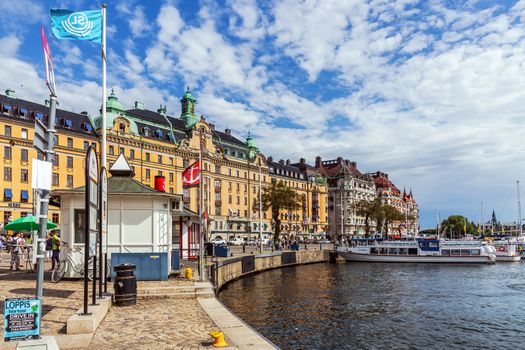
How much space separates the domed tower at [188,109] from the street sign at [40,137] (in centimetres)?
8713

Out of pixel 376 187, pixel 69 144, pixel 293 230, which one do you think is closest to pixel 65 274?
pixel 69 144

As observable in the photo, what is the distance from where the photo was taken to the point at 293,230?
125 m

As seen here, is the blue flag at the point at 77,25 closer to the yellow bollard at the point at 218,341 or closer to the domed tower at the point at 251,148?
the yellow bollard at the point at 218,341

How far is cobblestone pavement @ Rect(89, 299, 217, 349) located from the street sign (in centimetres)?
453

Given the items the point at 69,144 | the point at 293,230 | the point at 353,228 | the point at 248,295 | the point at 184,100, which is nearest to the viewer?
the point at 248,295

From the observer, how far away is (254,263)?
4422 cm

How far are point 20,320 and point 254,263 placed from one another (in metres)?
35.9

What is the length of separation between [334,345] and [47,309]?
975 centimetres

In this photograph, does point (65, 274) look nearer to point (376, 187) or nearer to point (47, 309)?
point (47, 309)

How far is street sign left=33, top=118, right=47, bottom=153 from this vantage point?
9855 mm

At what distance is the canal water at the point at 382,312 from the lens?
17.5m

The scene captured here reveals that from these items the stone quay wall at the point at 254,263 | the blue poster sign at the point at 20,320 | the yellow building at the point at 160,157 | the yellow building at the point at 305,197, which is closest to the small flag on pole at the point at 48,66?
the blue poster sign at the point at 20,320

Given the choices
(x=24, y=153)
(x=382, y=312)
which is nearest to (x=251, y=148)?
(x=24, y=153)

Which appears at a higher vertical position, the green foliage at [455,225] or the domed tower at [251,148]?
the domed tower at [251,148]
